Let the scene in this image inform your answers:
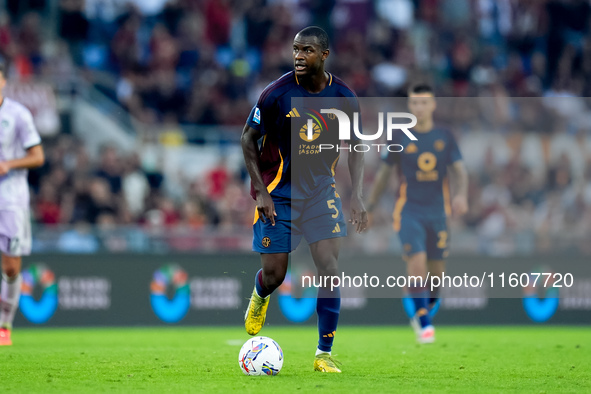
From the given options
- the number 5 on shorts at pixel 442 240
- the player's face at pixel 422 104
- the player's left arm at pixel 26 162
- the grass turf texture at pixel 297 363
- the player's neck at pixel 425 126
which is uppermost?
the player's face at pixel 422 104

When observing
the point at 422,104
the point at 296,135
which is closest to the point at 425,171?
the point at 422,104

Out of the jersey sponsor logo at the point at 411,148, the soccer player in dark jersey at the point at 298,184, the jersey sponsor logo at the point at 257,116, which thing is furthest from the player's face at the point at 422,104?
the jersey sponsor logo at the point at 257,116

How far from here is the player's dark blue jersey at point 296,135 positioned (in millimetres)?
7539

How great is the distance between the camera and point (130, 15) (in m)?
19.6

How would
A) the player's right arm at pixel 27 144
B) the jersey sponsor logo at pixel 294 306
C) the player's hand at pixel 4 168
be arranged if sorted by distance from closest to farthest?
the player's hand at pixel 4 168, the player's right arm at pixel 27 144, the jersey sponsor logo at pixel 294 306

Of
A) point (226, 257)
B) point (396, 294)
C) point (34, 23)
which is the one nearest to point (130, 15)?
point (34, 23)

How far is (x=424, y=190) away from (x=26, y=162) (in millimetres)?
4749

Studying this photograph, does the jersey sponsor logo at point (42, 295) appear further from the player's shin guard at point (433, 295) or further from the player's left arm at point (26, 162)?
the player's shin guard at point (433, 295)

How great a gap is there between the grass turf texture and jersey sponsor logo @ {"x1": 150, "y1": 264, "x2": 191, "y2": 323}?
131cm

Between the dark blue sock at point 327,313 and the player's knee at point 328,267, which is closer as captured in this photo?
the player's knee at point 328,267

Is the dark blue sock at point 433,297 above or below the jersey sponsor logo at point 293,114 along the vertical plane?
below

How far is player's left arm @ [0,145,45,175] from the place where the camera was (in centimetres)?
972

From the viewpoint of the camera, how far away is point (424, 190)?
37.1ft

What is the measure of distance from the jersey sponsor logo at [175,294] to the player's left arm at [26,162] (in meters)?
4.77
